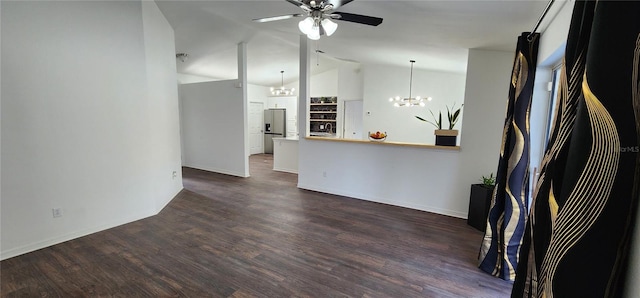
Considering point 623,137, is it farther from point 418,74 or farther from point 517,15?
point 418,74

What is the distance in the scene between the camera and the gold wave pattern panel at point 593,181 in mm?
709

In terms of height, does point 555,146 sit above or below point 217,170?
above

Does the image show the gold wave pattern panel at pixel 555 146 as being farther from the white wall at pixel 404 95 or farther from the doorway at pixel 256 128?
the doorway at pixel 256 128

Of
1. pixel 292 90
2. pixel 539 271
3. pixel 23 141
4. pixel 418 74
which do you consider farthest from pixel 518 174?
pixel 292 90

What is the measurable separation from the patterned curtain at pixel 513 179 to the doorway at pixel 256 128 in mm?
8371

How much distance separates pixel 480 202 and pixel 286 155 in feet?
14.8

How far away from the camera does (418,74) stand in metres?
7.45

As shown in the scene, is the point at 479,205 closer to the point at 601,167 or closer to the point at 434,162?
the point at 434,162

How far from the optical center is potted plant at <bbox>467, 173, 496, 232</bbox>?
333 centimetres

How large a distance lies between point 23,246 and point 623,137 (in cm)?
437

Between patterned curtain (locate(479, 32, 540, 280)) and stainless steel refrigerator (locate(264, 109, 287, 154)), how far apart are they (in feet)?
26.3

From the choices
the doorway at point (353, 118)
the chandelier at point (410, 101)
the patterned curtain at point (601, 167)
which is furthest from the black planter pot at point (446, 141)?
the doorway at point (353, 118)

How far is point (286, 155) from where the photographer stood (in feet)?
22.5

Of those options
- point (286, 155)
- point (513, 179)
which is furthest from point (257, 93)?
point (513, 179)
